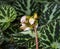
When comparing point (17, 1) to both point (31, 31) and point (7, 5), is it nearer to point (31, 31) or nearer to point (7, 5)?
point (7, 5)

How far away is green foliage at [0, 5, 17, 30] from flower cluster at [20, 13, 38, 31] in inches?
1.9

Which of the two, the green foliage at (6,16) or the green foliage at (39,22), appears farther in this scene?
the green foliage at (6,16)

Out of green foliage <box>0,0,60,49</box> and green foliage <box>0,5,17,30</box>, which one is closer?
green foliage <box>0,0,60,49</box>

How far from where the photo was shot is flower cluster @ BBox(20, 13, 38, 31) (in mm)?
832

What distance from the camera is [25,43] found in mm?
800

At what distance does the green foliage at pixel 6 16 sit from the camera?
863 mm

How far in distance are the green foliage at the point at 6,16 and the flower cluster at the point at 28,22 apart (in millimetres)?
49

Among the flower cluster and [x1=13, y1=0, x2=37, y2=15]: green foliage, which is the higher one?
[x1=13, y1=0, x2=37, y2=15]: green foliage

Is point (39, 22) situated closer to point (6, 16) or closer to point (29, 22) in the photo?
point (29, 22)

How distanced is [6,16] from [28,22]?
104 millimetres

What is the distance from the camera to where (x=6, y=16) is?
2.86 ft

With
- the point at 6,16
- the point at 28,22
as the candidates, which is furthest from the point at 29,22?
the point at 6,16

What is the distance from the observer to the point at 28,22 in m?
0.85

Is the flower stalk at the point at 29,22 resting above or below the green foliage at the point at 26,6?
below
